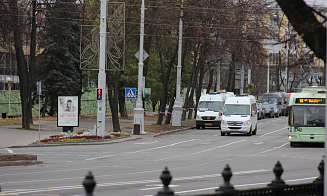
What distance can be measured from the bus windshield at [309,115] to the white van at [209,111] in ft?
52.3

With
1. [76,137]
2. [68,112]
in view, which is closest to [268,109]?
[68,112]

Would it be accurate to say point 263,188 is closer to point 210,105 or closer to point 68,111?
point 68,111

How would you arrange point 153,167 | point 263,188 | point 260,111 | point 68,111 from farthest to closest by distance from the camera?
1. point 260,111
2. point 68,111
3. point 153,167
4. point 263,188

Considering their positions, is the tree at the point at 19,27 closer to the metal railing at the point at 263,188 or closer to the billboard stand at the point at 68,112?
the billboard stand at the point at 68,112

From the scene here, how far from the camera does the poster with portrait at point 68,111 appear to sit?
3059 centimetres

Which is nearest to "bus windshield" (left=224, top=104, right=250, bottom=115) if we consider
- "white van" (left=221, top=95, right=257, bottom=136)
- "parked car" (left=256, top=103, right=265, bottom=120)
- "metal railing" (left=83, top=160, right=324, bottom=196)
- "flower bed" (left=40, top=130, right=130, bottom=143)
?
"white van" (left=221, top=95, right=257, bottom=136)

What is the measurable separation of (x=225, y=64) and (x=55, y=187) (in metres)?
40.5

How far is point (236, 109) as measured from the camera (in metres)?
36.4

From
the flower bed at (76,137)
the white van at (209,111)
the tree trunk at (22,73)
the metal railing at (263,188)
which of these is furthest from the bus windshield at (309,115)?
the metal railing at (263,188)

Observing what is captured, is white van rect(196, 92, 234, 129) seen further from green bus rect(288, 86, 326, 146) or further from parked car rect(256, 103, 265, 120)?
green bus rect(288, 86, 326, 146)

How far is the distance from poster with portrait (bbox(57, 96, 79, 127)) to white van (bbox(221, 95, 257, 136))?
9373 mm

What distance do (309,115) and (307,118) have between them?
0.19 m

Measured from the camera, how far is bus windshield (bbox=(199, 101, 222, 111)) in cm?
4356

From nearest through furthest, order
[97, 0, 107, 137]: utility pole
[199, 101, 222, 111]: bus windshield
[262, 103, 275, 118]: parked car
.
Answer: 1. [97, 0, 107, 137]: utility pole
2. [199, 101, 222, 111]: bus windshield
3. [262, 103, 275, 118]: parked car
